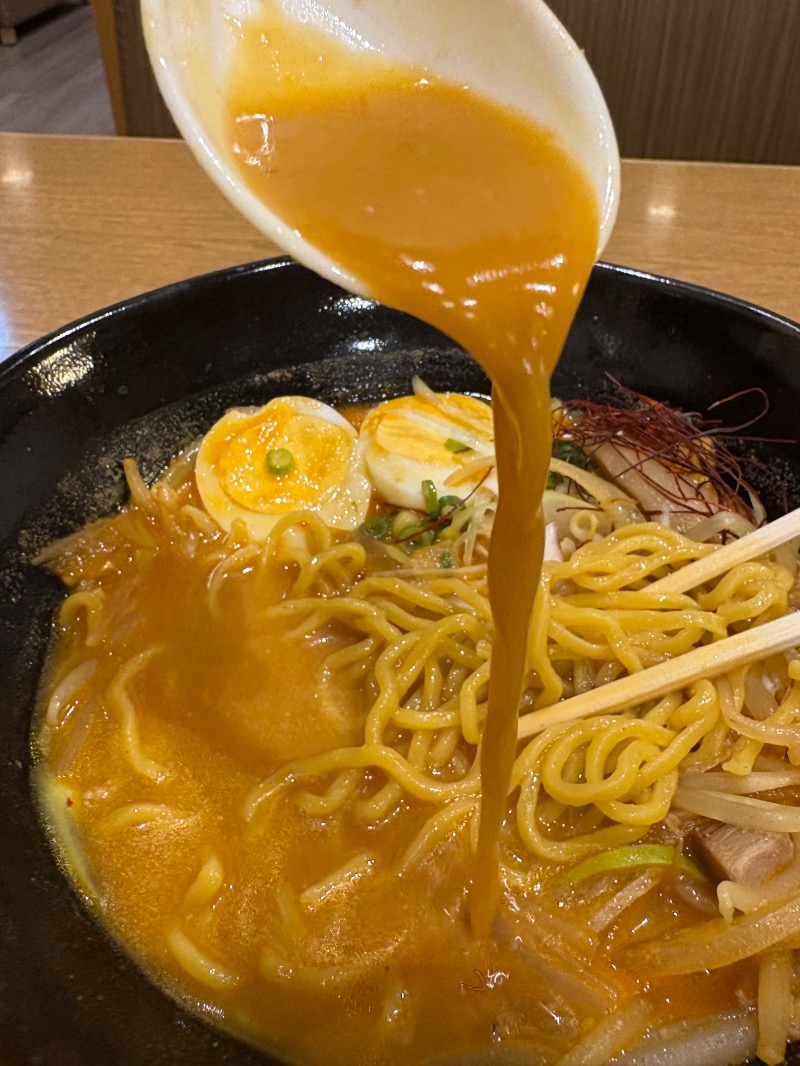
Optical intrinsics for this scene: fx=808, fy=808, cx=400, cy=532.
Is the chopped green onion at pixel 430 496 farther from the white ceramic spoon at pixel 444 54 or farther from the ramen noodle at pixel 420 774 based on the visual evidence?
the white ceramic spoon at pixel 444 54

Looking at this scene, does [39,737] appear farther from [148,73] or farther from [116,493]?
[148,73]

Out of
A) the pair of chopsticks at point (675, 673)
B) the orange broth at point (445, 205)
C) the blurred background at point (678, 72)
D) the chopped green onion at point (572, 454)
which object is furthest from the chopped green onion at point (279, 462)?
the blurred background at point (678, 72)

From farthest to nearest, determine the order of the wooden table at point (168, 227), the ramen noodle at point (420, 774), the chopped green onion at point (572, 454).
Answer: the wooden table at point (168, 227), the chopped green onion at point (572, 454), the ramen noodle at point (420, 774)

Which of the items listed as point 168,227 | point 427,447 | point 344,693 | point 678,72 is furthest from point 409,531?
point 678,72

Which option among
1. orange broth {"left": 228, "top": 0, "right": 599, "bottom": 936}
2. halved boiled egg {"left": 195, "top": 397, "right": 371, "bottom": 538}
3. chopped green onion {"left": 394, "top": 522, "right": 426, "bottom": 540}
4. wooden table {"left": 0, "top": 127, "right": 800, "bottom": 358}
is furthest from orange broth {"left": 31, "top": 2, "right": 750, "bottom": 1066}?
wooden table {"left": 0, "top": 127, "right": 800, "bottom": 358}

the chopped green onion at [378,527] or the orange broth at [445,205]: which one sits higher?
the orange broth at [445,205]

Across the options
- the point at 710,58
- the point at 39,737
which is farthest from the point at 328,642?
the point at 710,58

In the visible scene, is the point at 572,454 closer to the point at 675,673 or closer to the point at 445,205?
the point at 675,673
